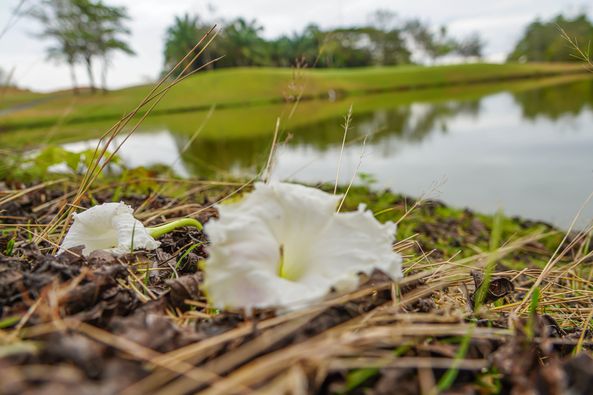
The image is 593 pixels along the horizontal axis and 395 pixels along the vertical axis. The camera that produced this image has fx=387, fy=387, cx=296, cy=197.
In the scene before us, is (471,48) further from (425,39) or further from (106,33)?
(106,33)

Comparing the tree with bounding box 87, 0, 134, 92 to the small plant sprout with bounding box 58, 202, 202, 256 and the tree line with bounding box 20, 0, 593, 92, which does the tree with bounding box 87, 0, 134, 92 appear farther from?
the small plant sprout with bounding box 58, 202, 202, 256

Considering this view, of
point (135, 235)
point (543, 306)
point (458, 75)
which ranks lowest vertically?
point (543, 306)

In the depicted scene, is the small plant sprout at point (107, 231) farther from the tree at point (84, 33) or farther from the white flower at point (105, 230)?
the tree at point (84, 33)

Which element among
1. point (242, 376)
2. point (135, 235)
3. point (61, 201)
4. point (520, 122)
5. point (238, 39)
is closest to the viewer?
point (242, 376)

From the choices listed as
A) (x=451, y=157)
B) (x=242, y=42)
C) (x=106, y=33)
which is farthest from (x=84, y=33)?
(x=451, y=157)

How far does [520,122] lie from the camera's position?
10.9m

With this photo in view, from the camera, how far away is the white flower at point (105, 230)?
101 centimetres

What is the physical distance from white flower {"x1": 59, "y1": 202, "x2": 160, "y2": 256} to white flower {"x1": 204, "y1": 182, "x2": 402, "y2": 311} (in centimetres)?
41

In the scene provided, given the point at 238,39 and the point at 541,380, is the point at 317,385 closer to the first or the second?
the point at 541,380

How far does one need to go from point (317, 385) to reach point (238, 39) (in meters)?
47.9

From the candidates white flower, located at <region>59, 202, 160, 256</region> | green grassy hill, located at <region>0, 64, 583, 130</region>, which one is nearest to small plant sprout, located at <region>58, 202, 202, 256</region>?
white flower, located at <region>59, 202, 160, 256</region>

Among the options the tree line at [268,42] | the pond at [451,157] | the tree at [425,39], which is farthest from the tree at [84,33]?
the tree at [425,39]

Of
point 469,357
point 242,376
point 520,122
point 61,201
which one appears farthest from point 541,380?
point 520,122

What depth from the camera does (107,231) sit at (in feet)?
3.49
